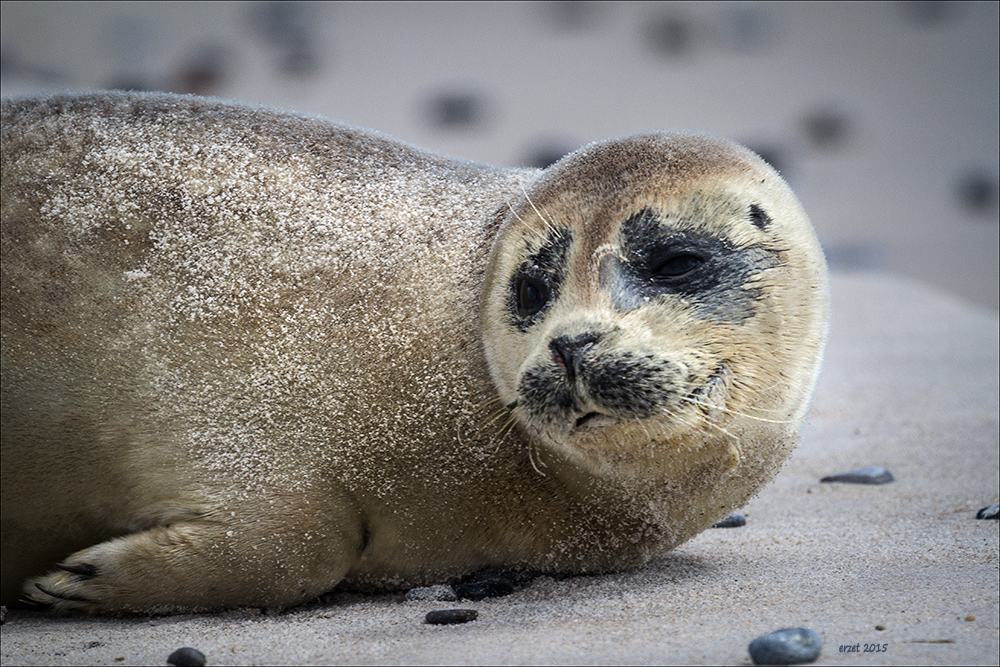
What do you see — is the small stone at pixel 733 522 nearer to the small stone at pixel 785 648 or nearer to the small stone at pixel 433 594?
the small stone at pixel 433 594

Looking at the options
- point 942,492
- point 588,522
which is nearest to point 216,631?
point 588,522

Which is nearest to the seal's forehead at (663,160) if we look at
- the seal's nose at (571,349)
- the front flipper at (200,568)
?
the seal's nose at (571,349)

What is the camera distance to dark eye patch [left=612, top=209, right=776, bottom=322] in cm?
176

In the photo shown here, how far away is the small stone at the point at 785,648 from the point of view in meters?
1.42

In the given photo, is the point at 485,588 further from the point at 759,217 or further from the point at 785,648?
the point at 759,217

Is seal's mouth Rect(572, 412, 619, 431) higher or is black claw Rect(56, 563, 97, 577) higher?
seal's mouth Rect(572, 412, 619, 431)

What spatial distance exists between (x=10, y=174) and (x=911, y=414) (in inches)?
125

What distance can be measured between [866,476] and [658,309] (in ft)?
5.30

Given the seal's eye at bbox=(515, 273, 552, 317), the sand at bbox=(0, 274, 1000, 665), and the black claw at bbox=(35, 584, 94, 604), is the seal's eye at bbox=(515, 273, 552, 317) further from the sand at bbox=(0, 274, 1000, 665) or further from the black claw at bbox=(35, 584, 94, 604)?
the black claw at bbox=(35, 584, 94, 604)

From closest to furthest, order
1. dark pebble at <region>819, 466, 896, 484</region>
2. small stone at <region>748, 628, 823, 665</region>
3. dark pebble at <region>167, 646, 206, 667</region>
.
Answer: small stone at <region>748, 628, 823, 665</region> < dark pebble at <region>167, 646, 206, 667</region> < dark pebble at <region>819, 466, 896, 484</region>

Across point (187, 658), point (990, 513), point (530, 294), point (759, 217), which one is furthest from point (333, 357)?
point (990, 513)

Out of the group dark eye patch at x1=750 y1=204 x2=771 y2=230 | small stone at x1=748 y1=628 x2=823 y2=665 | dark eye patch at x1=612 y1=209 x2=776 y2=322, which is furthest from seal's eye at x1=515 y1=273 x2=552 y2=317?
small stone at x1=748 y1=628 x2=823 y2=665

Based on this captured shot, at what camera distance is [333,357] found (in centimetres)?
204

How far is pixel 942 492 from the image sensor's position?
2.79m
